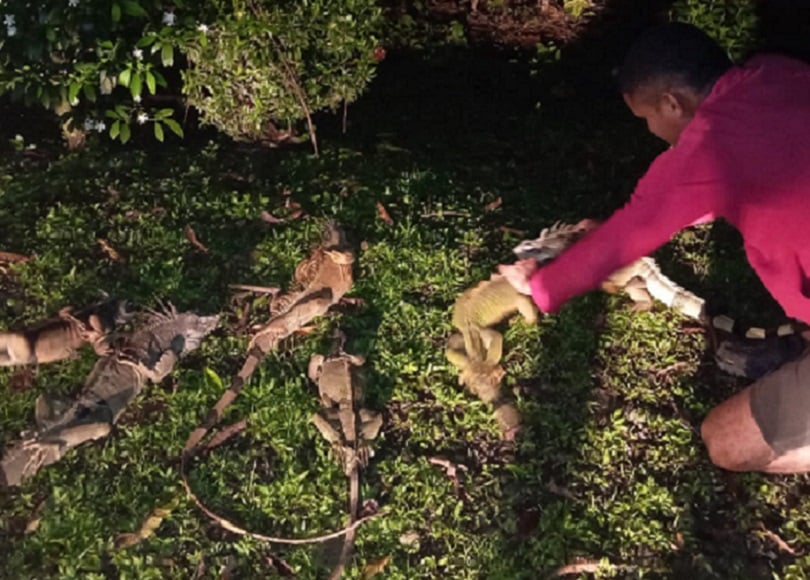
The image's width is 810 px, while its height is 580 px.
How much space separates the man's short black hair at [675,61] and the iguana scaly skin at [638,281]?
2.75ft

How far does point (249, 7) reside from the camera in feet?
13.2

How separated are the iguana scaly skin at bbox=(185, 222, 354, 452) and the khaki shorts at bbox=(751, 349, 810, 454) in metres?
1.59

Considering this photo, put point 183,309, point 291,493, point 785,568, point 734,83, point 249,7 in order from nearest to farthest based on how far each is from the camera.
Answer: point 734,83, point 785,568, point 291,493, point 183,309, point 249,7

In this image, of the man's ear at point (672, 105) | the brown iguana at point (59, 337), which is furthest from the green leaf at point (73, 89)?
the man's ear at point (672, 105)

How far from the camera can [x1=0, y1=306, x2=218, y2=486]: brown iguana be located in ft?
10.2

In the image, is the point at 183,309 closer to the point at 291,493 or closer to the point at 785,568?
the point at 291,493

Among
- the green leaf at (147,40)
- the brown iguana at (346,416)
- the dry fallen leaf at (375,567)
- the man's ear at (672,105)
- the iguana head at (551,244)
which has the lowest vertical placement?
the dry fallen leaf at (375,567)

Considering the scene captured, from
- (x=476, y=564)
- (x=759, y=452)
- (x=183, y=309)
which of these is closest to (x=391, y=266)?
(x=183, y=309)

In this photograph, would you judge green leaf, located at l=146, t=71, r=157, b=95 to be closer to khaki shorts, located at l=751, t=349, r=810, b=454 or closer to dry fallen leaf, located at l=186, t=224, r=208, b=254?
dry fallen leaf, located at l=186, t=224, r=208, b=254

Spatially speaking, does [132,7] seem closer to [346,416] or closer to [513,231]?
[346,416]

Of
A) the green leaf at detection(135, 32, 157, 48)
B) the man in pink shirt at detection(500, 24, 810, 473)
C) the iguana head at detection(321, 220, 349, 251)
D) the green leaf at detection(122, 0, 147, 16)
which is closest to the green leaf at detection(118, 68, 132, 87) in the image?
the green leaf at detection(135, 32, 157, 48)

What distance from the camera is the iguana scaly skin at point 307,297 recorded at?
11.3 ft

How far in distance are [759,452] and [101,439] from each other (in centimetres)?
223

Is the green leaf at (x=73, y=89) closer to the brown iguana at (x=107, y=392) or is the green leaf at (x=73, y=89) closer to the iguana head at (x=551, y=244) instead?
the brown iguana at (x=107, y=392)
